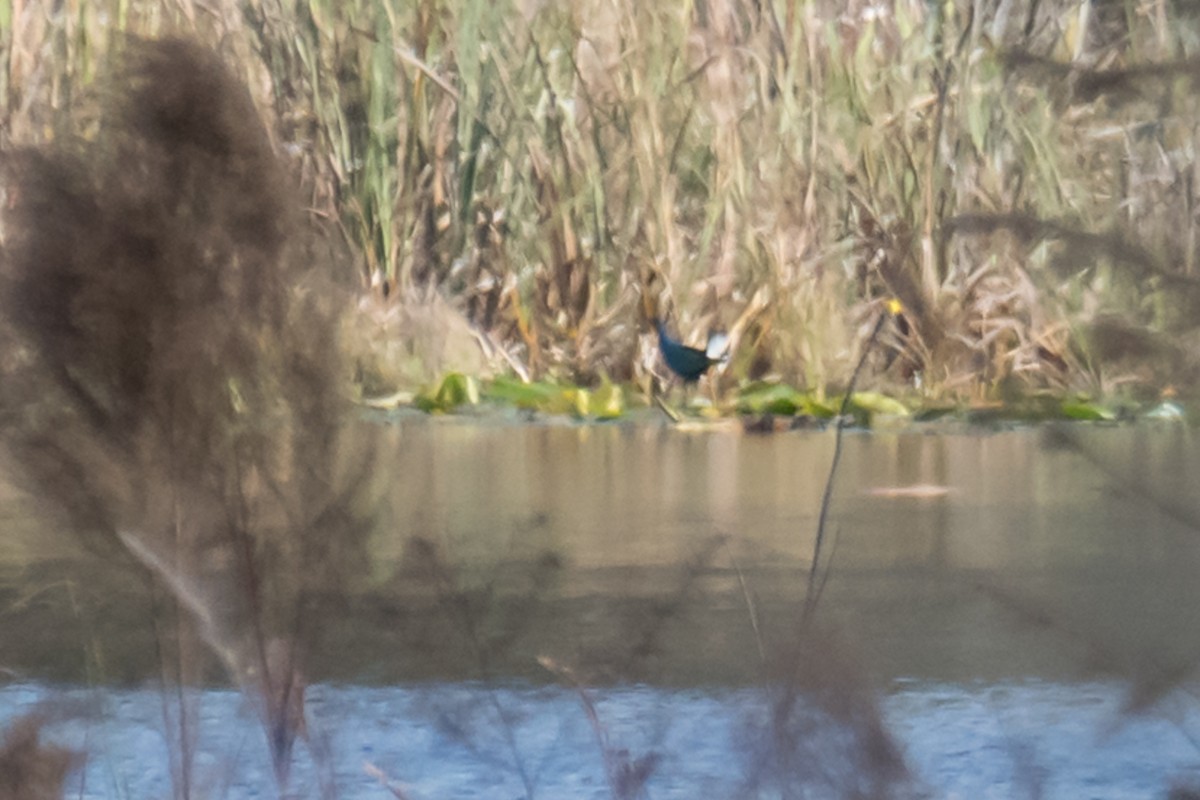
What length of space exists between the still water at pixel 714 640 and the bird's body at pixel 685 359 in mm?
444

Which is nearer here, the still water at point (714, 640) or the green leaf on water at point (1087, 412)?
the still water at point (714, 640)

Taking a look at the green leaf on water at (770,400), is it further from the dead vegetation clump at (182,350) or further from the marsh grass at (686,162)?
the dead vegetation clump at (182,350)

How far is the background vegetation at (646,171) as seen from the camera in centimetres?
352

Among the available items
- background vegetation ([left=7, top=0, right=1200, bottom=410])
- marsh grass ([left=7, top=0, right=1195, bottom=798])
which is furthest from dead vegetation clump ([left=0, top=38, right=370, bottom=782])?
background vegetation ([left=7, top=0, right=1200, bottom=410])

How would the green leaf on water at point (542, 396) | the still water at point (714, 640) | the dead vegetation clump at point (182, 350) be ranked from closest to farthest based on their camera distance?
the dead vegetation clump at point (182, 350), the still water at point (714, 640), the green leaf on water at point (542, 396)

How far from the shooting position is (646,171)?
3580mm

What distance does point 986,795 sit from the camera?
150 centimetres

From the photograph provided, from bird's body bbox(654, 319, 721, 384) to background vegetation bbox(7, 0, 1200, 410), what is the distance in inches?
3.3

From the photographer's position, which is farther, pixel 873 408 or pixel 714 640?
pixel 873 408

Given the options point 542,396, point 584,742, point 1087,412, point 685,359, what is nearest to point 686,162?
point 685,359

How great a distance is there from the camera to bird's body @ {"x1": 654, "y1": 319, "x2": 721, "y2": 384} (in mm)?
3354

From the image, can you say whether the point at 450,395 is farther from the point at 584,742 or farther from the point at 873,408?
the point at 584,742

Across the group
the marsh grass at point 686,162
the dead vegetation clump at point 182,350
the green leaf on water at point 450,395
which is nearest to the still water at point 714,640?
the dead vegetation clump at point 182,350

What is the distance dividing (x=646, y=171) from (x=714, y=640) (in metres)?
1.75
